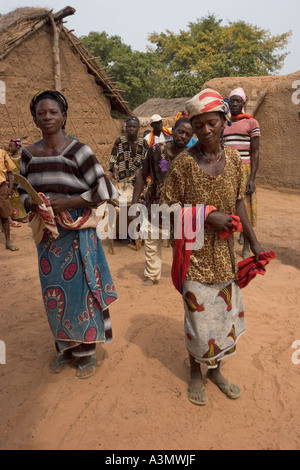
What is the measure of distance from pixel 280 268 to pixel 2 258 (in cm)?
398

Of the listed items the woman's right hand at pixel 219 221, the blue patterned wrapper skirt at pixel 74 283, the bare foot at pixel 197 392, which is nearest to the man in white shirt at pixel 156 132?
the blue patterned wrapper skirt at pixel 74 283

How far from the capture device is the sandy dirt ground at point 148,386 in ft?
7.11

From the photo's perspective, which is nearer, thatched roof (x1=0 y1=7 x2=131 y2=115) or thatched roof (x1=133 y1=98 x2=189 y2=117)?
thatched roof (x1=0 y1=7 x2=131 y2=115)

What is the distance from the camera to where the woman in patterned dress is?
6.82ft

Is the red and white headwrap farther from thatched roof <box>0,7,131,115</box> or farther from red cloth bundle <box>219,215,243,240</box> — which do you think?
thatched roof <box>0,7,131,115</box>

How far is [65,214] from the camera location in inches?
95.3

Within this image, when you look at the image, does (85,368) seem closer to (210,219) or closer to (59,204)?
(59,204)

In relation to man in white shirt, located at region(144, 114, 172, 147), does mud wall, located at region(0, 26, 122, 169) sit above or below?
above

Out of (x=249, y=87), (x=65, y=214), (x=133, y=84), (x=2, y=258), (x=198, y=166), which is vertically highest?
(x=133, y=84)

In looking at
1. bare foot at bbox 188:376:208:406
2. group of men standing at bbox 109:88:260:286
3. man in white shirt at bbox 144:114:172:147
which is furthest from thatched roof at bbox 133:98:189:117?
bare foot at bbox 188:376:208:406

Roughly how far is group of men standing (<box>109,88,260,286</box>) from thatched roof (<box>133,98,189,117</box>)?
8.05 m

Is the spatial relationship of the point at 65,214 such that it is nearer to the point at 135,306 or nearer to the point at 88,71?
the point at 135,306

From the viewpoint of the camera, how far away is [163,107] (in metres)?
14.3
